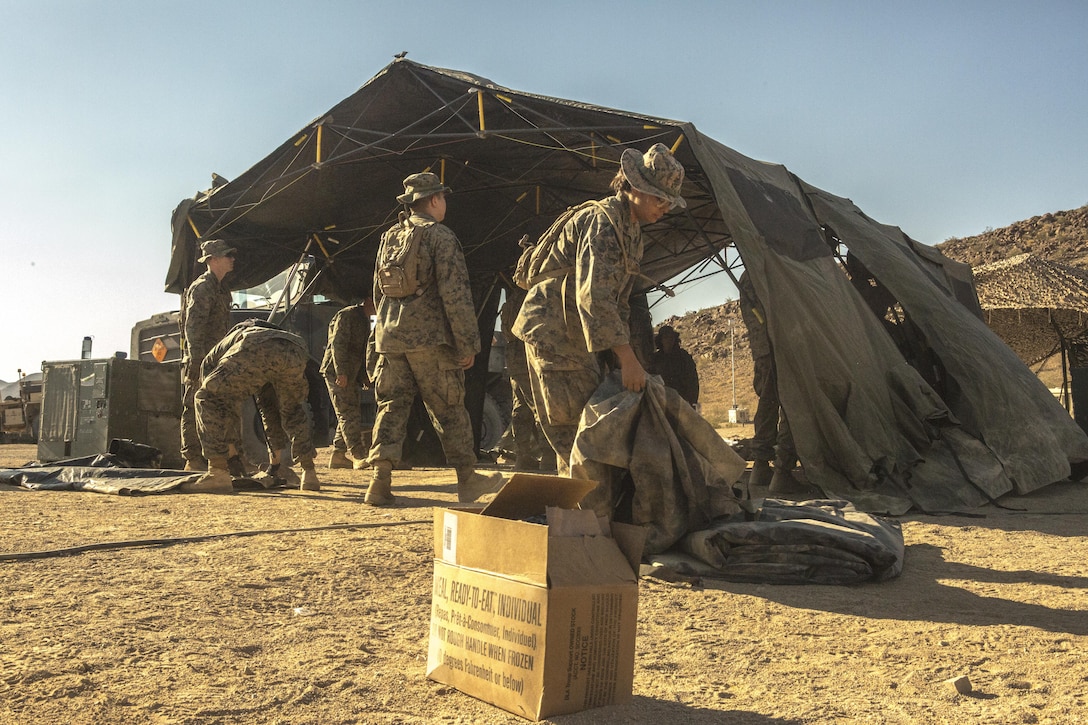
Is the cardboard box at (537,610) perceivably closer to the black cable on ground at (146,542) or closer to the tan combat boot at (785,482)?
the black cable on ground at (146,542)

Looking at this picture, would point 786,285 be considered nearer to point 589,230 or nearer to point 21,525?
point 589,230

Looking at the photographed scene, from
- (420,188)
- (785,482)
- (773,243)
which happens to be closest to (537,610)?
(420,188)

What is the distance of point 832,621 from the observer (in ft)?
10.0

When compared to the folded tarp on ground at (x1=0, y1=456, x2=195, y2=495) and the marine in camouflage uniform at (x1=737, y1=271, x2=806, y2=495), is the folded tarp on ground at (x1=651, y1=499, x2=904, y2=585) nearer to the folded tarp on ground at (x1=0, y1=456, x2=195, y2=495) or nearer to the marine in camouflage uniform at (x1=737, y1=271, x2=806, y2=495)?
the marine in camouflage uniform at (x1=737, y1=271, x2=806, y2=495)

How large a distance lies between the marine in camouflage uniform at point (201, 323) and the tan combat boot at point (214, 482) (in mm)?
893

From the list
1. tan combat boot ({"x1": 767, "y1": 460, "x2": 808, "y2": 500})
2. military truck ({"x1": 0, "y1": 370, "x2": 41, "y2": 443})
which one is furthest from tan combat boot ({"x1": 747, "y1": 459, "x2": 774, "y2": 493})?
military truck ({"x1": 0, "y1": 370, "x2": 41, "y2": 443})

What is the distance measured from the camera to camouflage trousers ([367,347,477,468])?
5613 mm

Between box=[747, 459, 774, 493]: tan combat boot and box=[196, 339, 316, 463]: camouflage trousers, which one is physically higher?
box=[196, 339, 316, 463]: camouflage trousers

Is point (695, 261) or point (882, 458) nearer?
point (882, 458)

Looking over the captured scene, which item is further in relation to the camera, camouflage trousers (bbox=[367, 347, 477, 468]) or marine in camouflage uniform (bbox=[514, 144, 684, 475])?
camouflage trousers (bbox=[367, 347, 477, 468])

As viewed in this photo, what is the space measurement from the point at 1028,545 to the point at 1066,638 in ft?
6.65

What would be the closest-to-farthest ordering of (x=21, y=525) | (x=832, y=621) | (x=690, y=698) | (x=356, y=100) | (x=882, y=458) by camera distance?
(x=690, y=698), (x=832, y=621), (x=21, y=525), (x=882, y=458), (x=356, y=100)

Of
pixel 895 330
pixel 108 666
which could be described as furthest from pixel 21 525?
pixel 895 330

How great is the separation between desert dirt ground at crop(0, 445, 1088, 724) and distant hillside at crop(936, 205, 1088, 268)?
30148 mm
